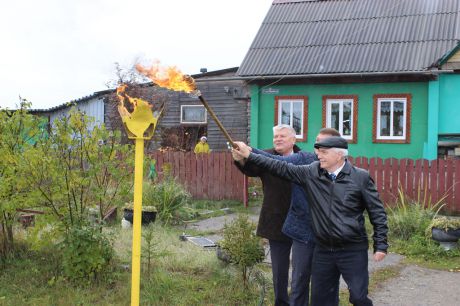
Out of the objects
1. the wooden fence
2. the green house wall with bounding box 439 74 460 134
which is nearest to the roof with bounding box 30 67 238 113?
the wooden fence

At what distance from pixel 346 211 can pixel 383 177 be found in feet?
28.2

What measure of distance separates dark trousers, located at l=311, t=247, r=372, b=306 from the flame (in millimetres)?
1680

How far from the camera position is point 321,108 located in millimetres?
17234

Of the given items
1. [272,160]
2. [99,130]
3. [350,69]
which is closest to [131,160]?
[99,130]

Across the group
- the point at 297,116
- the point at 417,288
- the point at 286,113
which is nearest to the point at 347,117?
the point at 297,116

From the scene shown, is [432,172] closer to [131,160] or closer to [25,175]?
[131,160]

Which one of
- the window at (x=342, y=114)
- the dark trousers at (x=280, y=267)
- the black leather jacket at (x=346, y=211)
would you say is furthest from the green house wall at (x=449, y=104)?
the black leather jacket at (x=346, y=211)

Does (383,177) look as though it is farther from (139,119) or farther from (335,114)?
(139,119)

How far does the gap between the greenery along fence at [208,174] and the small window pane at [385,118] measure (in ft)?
18.5

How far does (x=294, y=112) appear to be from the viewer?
17688mm

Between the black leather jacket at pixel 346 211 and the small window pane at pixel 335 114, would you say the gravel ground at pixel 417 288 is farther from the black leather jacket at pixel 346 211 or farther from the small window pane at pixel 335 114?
the small window pane at pixel 335 114

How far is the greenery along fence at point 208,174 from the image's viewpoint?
13.9 m

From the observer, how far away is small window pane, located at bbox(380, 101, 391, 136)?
16.6 meters

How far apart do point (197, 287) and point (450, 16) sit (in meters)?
15.6
